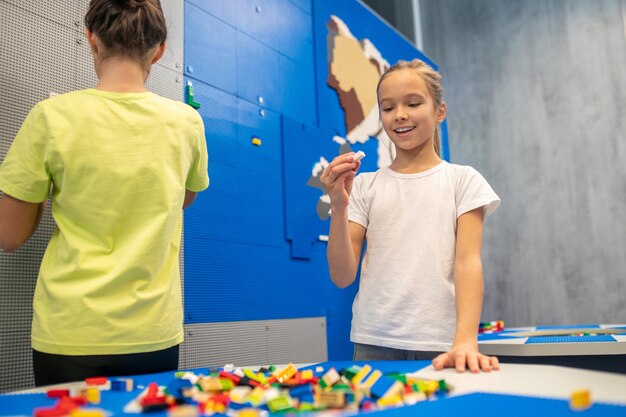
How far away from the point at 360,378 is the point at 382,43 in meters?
3.33

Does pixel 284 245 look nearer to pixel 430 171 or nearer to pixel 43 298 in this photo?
pixel 430 171

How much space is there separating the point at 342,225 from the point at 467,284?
11.7 inches

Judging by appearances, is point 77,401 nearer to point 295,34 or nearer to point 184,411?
point 184,411

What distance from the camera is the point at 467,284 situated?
4.08 feet

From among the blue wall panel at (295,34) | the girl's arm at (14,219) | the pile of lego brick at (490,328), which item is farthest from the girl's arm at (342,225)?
the blue wall panel at (295,34)

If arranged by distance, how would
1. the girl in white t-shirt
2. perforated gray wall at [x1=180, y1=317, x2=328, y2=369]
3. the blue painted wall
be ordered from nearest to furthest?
the girl in white t-shirt < perforated gray wall at [x1=180, y1=317, x2=328, y2=369] < the blue painted wall

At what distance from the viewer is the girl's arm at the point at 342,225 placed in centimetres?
119

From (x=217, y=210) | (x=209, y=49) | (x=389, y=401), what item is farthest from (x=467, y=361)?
(x=209, y=49)

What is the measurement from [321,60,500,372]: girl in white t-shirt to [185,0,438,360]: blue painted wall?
874 mm

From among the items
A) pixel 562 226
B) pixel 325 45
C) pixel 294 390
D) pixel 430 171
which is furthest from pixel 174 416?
pixel 562 226

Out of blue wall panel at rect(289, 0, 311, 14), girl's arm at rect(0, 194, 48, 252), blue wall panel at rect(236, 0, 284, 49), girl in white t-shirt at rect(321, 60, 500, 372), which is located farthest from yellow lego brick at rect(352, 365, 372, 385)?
blue wall panel at rect(289, 0, 311, 14)

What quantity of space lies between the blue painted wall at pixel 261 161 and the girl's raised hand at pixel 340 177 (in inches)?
38.5

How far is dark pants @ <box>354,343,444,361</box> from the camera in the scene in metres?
1.31

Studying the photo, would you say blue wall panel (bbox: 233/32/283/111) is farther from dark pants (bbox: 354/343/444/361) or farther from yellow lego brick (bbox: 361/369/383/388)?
yellow lego brick (bbox: 361/369/383/388)
